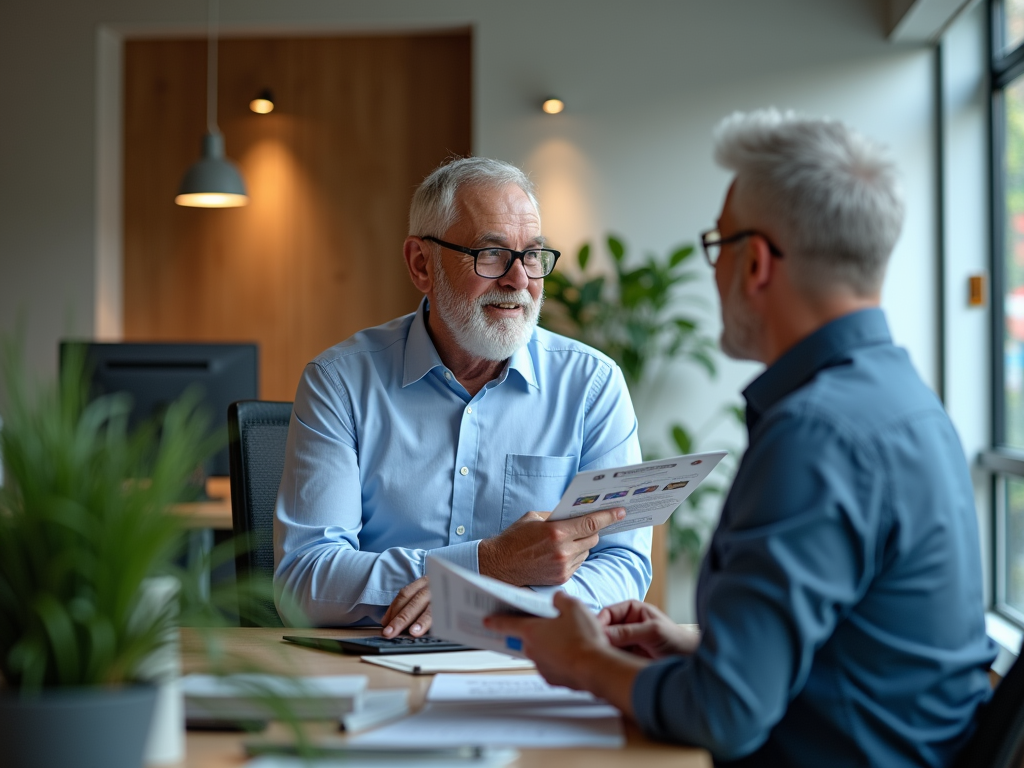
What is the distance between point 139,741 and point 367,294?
4530mm

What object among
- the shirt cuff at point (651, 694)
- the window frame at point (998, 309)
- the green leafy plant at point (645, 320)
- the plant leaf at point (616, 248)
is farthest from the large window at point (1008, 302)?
the shirt cuff at point (651, 694)

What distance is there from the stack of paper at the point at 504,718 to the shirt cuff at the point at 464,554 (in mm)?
443

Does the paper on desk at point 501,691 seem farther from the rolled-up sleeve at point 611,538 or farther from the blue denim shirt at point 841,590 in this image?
the rolled-up sleeve at point 611,538

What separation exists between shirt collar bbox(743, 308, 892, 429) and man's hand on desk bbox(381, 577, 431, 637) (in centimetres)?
68

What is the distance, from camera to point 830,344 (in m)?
1.13

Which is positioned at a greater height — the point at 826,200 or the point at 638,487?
the point at 826,200

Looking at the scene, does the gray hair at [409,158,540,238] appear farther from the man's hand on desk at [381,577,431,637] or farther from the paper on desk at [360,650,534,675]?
the paper on desk at [360,650,534,675]

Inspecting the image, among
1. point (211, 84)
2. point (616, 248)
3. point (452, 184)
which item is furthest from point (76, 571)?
point (211, 84)

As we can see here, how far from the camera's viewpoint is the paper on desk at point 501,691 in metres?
1.19

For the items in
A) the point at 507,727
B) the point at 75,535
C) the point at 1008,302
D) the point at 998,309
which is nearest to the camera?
the point at 75,535

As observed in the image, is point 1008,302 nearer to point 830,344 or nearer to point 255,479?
point 255,479

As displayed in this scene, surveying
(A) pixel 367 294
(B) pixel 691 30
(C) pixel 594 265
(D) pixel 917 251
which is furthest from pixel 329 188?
(D) pixel 917 251

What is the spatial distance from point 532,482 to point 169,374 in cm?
172

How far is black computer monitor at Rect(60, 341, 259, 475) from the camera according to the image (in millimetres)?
3230
